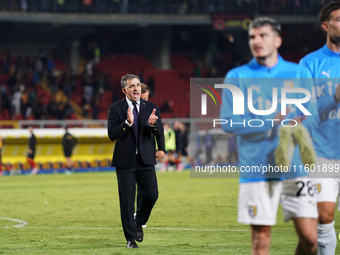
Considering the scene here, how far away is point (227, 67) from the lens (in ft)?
143

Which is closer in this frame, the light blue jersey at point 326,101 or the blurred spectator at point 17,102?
the light blue jersey at point 326,101

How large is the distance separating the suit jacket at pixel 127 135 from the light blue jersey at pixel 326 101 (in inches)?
112

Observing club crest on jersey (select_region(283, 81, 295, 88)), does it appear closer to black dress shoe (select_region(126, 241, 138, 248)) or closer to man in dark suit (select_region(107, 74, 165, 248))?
man in dark suit (select_region(107, 74, 165, 248))

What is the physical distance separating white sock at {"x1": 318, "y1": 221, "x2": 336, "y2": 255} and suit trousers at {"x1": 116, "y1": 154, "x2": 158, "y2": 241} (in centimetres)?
300

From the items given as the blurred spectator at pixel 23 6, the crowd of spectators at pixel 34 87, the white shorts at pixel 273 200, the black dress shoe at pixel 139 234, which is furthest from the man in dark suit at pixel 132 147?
the blurred spectator at pixel 23 6

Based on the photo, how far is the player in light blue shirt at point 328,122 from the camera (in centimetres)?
583

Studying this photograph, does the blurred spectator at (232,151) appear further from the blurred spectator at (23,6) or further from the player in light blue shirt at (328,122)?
the player in light blue shirt at (328,122)

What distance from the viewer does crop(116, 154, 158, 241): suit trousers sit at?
821 centimetres

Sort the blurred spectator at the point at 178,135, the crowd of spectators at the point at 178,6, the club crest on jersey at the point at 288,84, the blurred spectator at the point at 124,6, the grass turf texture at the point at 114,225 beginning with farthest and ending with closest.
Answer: the blurred spectator at the point at 124,6 < the crowd of spectators at the point at 178,6 < the blurred spectator at the point at 178,135 < the grass turf texture at the point at 114,225 < the club crest on jersey at the point at 288,84

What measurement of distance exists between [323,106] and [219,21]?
36.2m

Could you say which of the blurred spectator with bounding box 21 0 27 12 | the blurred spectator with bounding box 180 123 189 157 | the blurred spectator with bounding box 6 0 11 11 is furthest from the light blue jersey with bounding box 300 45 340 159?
the blurred spectator with bounding box 6 0 11 11

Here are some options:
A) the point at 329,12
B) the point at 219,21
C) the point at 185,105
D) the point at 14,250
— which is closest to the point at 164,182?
the point at 14,250

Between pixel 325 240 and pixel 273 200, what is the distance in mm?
1108

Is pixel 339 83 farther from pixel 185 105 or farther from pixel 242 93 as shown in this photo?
pixel 185 105
